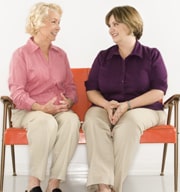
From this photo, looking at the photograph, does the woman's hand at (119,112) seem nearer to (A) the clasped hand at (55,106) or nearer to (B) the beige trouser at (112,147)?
(B) the beige trouser at (112,147)

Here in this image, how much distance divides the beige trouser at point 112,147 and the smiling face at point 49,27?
66cm

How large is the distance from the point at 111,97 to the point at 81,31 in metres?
0.87

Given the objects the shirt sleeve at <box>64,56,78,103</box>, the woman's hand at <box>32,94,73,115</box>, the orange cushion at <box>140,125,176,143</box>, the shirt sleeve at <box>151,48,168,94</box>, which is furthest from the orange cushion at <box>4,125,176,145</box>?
the shirt sleeve at <box>64,56,78,103</box>

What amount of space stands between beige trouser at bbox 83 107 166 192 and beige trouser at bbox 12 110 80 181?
0.10 m

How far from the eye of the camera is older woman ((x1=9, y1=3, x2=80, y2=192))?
7.02 ft

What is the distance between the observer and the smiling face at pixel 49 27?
101 inches

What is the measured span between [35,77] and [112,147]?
678 mm

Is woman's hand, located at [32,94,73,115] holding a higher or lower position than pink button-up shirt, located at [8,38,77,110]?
lower

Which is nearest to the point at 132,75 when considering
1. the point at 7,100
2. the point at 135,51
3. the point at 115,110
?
the point at 135,51

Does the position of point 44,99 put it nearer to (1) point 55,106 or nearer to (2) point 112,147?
(1) point 55,106

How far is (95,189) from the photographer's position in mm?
2156

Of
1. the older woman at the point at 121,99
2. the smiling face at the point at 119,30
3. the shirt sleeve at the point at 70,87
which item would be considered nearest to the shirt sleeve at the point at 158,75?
the older woman at the point at 121,99

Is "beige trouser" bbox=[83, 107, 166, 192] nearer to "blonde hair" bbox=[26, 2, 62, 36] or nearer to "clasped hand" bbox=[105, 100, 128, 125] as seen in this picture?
"clasped hand" bbox=[105, 100, 128, 125]

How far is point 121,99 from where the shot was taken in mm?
2484
